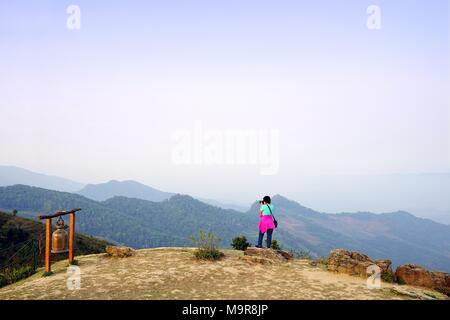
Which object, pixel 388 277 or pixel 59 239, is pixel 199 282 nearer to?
pixel 59 239

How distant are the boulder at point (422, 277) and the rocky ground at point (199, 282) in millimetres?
540

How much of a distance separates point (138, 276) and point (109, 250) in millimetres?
3925

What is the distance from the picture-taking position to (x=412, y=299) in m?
9.13

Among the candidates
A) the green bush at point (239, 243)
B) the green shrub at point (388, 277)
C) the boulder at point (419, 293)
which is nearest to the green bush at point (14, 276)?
the green bush at point (239, 243)

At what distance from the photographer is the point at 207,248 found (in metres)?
13.6

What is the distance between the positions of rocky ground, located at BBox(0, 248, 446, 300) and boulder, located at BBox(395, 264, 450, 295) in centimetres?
54

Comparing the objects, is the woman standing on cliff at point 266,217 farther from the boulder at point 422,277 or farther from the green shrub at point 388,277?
the boulder at point 422,277

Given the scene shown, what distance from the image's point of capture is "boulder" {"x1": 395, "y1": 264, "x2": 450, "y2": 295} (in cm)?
1088

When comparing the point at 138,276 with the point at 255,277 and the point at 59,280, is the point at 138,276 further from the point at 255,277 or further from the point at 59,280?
the point at 255,277

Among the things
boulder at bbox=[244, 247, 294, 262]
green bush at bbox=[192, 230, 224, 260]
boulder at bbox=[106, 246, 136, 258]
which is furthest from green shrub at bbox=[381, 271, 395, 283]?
boulder at bbox=[106, 246, 136, 258]

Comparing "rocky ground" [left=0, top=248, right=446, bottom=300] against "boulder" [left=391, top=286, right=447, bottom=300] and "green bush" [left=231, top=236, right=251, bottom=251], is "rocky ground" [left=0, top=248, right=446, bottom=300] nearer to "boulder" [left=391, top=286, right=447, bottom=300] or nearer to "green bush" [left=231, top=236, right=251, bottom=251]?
"boulder" [left=391, top=286, right=447, bottom=300]

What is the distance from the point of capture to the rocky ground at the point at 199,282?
9242mm
